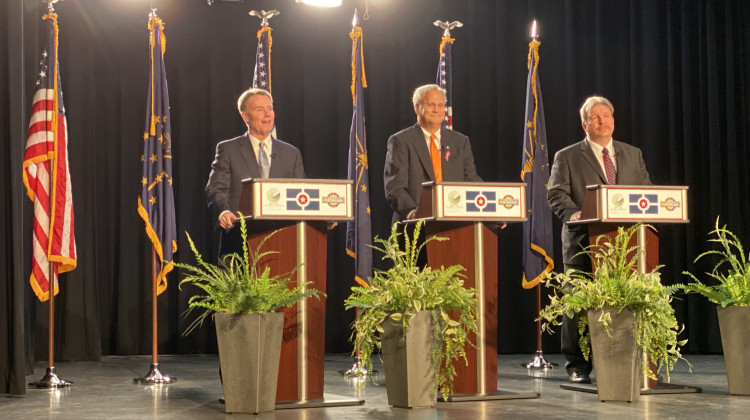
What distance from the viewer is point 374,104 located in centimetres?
836

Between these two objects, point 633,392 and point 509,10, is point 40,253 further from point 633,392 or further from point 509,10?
point 509,10

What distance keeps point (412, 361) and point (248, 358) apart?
2.54ft

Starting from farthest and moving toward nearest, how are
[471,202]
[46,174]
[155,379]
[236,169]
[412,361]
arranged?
[46,174] → [155,379] → [236,169] → [471,202] → [412,361]

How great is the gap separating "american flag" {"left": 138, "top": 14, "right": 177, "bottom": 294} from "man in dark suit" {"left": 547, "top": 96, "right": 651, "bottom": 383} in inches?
102

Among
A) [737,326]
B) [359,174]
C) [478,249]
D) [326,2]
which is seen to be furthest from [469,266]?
[326,2]

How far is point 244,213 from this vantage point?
4.61m

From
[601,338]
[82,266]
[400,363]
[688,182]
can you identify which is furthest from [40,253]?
[688,182]

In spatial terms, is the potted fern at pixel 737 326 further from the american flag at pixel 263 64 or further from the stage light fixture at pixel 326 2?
the stage light fixture at pixel 326 2

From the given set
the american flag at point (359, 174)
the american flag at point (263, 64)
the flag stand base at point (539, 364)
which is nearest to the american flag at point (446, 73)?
the american flag at point (359, 174)

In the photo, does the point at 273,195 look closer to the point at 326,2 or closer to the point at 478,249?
the point at 478,249

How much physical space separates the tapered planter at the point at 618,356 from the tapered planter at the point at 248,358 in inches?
64.8

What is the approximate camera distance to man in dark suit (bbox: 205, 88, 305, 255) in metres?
5.12

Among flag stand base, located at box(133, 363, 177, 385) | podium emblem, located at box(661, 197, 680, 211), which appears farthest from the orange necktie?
flag stand base, located at box(133, 363, 177, 385)

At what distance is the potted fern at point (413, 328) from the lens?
14.8 ft
